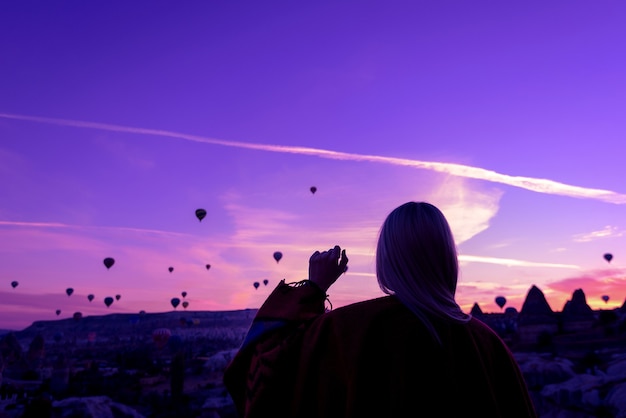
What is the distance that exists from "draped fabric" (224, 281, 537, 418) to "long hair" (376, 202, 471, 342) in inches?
2.2

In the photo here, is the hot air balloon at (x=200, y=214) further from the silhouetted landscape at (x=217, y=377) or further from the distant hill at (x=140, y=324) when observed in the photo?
the distant hill at (x=140, y=324)

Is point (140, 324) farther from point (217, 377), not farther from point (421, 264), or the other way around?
point (421, 264)

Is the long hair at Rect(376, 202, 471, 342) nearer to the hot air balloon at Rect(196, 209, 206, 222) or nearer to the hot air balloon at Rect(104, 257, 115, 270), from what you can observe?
the hot air balloon at Rect(196, 209, 206, 222)

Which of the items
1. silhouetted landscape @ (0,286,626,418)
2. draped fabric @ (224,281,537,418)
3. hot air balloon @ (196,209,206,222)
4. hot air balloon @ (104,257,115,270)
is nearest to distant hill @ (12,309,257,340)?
silhouetted landscape @ (0,286,626,418)

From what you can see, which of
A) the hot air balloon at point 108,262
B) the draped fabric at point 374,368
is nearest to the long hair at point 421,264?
the draped fabric at point 374,368

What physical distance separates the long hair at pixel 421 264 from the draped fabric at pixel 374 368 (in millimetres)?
57

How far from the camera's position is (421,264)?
208cm

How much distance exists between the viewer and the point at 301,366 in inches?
82.5

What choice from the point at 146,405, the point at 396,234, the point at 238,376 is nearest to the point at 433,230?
the point at 396,234

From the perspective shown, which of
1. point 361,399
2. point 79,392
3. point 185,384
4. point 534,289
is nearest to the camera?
point 361,399

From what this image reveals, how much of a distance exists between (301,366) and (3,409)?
2574cm

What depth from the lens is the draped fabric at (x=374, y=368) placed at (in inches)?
79.4

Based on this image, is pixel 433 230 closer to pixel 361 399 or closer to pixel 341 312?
pixel 341 312

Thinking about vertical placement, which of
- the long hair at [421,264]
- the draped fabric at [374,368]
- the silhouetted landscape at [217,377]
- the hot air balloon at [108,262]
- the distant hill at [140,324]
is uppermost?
the hot air balloon at [108,262]
